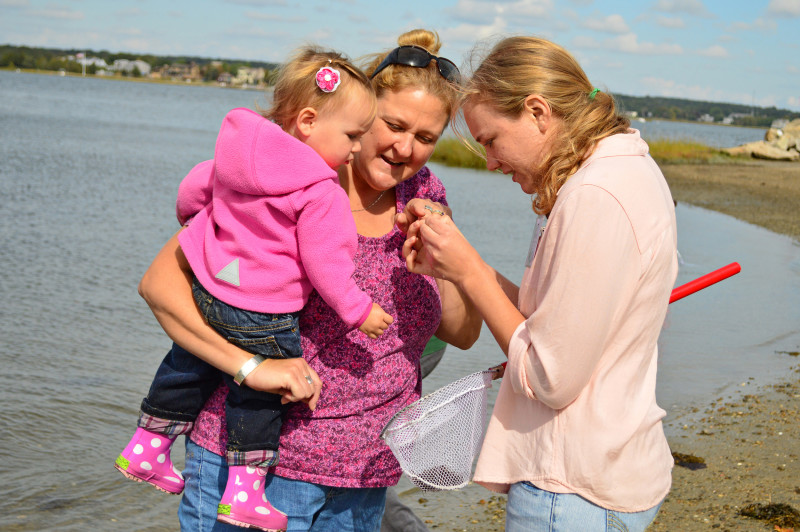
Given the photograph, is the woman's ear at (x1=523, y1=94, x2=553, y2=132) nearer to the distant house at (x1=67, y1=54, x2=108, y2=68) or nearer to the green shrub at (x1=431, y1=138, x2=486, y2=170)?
the green shrub at (x1=431, y1=138, x2=486, y2=170)

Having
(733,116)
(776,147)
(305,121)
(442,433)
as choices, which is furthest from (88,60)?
(442,433)

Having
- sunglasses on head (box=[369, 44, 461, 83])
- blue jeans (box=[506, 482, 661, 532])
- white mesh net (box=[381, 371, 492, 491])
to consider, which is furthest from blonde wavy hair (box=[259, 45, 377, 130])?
blue jeans (box=[506, 482, 661, 532])

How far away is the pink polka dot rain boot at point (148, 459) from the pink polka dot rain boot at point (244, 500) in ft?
1.36

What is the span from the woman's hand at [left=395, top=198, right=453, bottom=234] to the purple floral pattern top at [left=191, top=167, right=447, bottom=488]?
8cm

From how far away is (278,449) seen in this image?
2.27 metres

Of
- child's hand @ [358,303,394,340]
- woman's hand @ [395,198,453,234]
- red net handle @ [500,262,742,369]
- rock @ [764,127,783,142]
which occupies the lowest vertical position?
child's hand @ [358,303,394,340]

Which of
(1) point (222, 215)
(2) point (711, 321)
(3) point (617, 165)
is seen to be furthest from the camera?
(2) point (711, 321)

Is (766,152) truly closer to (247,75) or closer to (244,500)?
(244,500)

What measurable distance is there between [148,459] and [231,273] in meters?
0.80

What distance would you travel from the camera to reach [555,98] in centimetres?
195

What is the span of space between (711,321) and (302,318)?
7435mm

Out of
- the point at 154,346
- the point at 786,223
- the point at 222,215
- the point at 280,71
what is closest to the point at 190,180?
the point at 222,215

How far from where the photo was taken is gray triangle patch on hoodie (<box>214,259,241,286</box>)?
213 centimetres

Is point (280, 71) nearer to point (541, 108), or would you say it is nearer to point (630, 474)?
point (541, 108)
